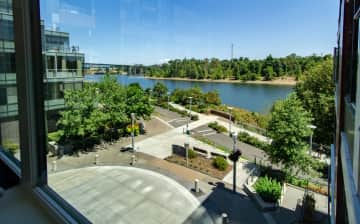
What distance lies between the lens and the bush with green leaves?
419 centimetres

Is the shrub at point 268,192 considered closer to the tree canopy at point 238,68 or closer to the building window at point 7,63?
the tree canopy at point 238,68

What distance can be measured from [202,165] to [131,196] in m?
1.75

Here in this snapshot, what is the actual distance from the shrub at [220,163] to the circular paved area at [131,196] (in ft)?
3.62

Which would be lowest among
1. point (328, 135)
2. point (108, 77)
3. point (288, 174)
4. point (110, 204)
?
point (288, 174)

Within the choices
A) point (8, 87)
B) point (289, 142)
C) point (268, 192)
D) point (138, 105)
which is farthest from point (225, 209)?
point (138, 105)

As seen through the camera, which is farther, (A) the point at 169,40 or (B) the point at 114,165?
(A) the point at 169,40

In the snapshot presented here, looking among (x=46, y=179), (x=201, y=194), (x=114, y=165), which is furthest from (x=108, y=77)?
(x=201, y=194)

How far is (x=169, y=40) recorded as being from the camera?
338 centimetres

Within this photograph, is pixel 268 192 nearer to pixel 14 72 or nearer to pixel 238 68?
pixel 238 68

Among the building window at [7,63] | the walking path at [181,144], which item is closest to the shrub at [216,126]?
the walking path at [181,144]

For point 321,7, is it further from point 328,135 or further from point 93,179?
point 93,179

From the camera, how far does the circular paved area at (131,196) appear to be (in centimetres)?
217

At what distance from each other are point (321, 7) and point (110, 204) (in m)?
2.51

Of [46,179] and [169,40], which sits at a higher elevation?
[169,40]
